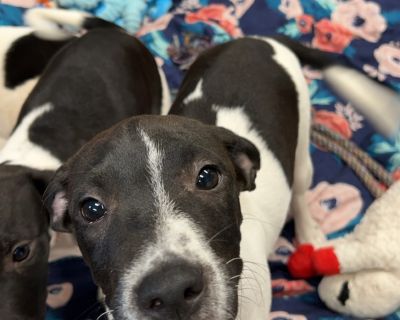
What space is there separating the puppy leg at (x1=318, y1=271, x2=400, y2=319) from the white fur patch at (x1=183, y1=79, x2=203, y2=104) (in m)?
1.21

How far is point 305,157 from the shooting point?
11.0 feet

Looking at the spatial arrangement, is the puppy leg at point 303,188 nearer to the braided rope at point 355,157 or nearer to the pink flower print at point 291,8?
the braided rope at point 355,157

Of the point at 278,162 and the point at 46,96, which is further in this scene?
the point at 46,96

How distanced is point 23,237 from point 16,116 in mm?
1661

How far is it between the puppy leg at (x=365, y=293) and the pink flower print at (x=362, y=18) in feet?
7.24

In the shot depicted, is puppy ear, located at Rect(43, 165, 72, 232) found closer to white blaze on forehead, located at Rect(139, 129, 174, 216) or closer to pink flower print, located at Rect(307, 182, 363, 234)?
white blaze on forehead, located at Rect(139, 129, 174, 216)

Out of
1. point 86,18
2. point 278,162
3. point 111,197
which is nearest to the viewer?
point 111,197

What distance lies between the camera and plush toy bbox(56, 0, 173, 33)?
4617 millimetres

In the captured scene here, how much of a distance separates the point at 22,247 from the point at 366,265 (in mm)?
1689

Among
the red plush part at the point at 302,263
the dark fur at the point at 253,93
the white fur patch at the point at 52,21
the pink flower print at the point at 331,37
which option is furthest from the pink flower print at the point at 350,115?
the white fur patch at the point at 52,21

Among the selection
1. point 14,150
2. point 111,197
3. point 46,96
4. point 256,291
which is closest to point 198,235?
point 111,197

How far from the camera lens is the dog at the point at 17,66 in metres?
3.89

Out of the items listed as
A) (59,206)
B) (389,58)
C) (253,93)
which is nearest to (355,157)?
(389,58)

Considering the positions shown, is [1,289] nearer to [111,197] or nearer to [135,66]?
[111,197]
